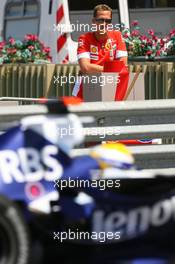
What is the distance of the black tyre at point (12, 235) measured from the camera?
499 cm

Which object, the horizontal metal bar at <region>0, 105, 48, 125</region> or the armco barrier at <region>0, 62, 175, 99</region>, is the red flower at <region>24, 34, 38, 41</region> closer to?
the armco barrier at <region>0, 62, 175, 99</region>

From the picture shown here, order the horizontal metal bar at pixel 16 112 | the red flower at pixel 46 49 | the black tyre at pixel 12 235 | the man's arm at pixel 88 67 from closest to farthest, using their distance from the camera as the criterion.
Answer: the black tyre at pixel 12 235 → the horizontal metal bar at pixel 16 112 → the man's arm at pixel 88 67 → the red flower at pixel 46 49

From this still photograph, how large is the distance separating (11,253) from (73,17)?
10.3 meters

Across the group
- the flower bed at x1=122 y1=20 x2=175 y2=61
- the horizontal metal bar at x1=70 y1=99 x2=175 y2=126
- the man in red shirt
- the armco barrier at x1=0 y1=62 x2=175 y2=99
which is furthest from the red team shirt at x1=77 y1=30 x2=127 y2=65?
the flower bed at x1=122 y1=20 x2=175 y2=61

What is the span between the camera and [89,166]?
5.32 meters

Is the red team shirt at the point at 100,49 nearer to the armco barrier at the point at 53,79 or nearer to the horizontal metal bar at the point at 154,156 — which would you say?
the horizontal metal bar at the point at 154,156

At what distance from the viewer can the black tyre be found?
499 centimetres

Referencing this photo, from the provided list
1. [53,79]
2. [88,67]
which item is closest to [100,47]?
[88,67]

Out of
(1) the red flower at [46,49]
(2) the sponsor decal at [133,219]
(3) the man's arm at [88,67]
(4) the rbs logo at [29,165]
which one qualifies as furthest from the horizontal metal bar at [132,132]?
(1) the red flower at [46,49]

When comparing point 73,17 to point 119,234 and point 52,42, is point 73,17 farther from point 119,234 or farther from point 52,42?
point 119,234

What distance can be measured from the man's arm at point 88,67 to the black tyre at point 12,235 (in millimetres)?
4309

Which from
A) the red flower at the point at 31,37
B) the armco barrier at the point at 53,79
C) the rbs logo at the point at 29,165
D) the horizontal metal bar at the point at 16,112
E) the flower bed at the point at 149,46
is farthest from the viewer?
the red flower at the point at 31,37

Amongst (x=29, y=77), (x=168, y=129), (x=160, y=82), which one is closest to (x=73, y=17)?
(x=29, y=77)

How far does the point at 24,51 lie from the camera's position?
14375 mm
